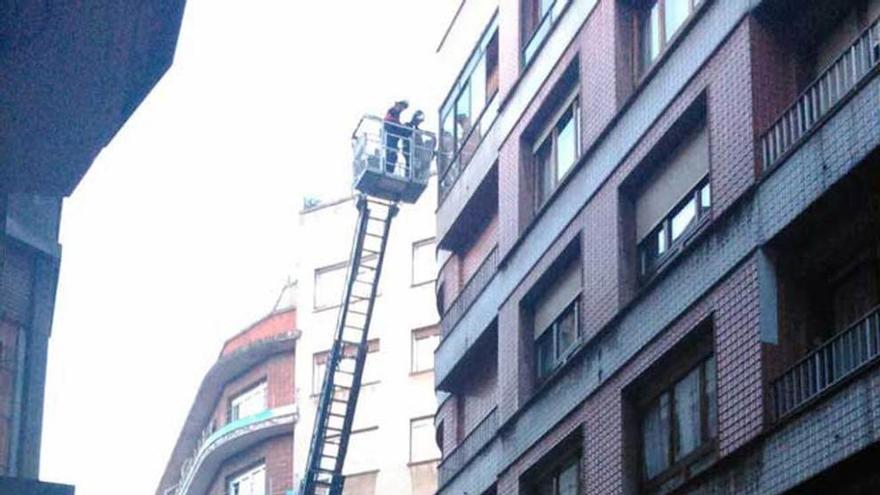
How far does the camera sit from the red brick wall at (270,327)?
5916 centimetres

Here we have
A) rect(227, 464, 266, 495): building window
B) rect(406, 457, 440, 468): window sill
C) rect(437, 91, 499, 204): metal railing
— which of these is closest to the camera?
rect(437, 91, 499, 204): metal railing

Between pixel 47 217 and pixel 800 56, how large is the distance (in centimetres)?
1251

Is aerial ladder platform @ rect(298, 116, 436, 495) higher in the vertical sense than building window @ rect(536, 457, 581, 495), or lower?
higher

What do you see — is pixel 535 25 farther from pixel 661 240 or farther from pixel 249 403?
pixel 249 403

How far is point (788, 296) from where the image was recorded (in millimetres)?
21750

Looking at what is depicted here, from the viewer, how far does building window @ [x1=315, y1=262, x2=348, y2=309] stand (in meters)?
58.4

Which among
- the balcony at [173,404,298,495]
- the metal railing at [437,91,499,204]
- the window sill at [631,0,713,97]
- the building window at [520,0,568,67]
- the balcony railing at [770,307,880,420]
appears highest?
the building window at [520,0,568,67]

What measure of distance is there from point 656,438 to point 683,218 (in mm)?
3016

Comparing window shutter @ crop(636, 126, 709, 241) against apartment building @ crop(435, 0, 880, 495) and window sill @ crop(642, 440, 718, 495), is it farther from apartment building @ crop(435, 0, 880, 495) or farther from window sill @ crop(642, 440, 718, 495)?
window sill @ crop(642, 440, 718, 495)

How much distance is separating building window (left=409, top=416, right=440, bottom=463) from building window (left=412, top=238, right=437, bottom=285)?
4635mm

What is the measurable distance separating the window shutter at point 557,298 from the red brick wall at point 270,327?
2851cm

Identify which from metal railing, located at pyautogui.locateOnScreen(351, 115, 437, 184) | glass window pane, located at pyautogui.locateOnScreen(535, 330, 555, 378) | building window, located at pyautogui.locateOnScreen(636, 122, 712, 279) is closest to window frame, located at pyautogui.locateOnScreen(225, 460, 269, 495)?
metal railing, located at pyautogui.locateOnScreen(351, 115, 437, 184)

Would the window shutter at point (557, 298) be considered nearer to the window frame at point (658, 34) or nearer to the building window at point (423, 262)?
the window frame at point (658, 34)

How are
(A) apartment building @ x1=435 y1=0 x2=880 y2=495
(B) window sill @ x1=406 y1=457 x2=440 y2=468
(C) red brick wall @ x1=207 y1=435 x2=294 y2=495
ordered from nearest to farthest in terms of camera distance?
(A) apartment building @ x1=435 y1=0 x2=880 y2=495, (B) window sill @ x1=406 y1=457 x2=440 y2=468, (C) red brick wall @ x1=207 y1=435 x2=294 y2=495
